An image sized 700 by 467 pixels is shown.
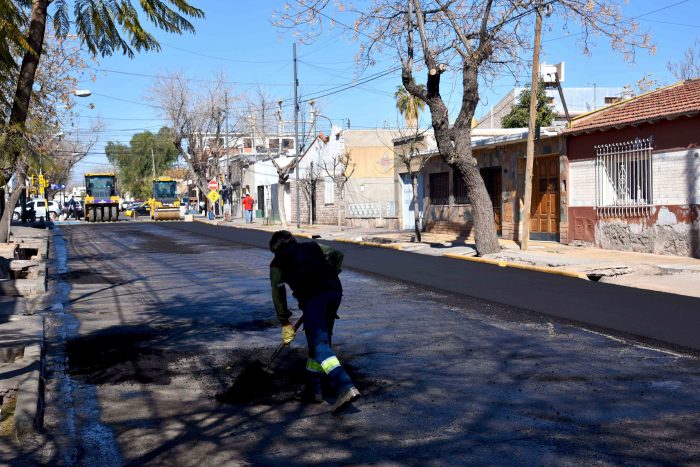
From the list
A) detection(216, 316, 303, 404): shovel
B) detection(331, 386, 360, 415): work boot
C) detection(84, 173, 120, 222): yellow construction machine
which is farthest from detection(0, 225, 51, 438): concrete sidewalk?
detection(84, 173, 120, 222): yellow construction machine

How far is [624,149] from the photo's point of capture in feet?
69.6

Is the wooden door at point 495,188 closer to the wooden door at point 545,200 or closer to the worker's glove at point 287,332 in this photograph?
the wooden door at point 545,200

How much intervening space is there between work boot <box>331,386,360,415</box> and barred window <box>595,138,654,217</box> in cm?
1592

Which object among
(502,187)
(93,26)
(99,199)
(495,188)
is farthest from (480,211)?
(99,199)

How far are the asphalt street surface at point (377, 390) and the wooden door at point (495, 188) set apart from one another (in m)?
15.1

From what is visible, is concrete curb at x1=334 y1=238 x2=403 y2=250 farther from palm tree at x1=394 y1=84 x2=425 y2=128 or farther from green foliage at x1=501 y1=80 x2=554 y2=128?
palm tree at x1=394 y1=84 x2=425 y2=128

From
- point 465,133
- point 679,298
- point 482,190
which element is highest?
point 465,133

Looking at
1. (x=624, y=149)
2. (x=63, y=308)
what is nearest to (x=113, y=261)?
(x=63, y=308)

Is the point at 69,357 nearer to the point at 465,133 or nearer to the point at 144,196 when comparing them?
the point at 465,133

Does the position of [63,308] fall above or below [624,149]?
below

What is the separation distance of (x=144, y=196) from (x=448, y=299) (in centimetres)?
9900

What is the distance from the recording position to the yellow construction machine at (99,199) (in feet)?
185

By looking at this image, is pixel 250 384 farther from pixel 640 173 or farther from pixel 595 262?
pixel 640 173

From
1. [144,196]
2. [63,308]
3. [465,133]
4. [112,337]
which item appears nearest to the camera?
[112,337]
